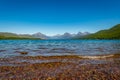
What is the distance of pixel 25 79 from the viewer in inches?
465

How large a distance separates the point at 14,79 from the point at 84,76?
5.42 meters

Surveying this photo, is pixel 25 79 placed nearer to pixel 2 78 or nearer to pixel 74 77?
pixel 2 78

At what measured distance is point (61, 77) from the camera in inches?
488

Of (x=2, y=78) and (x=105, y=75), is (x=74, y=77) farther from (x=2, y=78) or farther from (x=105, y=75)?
(x=2, y=78)

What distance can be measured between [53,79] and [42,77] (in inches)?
39.3

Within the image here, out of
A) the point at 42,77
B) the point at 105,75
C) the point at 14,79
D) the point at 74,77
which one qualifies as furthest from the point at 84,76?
the point at 14,79

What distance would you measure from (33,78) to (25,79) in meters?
0.60

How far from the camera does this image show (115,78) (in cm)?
1203

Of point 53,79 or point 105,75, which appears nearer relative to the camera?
point 53,79

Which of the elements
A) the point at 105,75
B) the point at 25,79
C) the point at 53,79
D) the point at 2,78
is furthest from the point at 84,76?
the point at 2,78

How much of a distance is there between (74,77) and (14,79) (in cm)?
457

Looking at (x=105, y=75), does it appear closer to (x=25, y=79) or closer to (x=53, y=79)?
(x=53, y=79)

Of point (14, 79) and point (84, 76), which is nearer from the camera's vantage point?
point (14, 79)


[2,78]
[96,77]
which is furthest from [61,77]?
[2,78]
